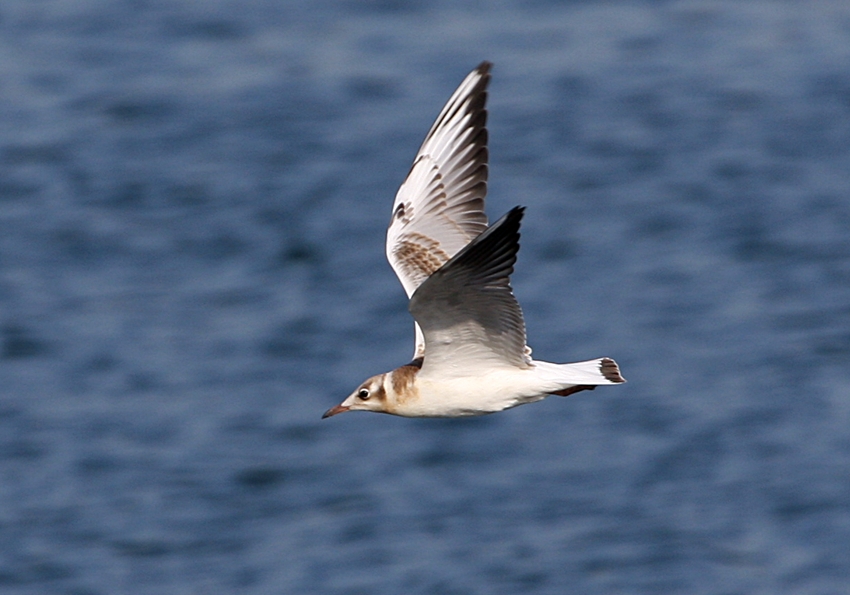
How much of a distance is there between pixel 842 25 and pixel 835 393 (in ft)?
27.3

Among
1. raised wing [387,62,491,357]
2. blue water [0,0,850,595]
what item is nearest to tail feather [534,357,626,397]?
raised wing [387,62,491,357]

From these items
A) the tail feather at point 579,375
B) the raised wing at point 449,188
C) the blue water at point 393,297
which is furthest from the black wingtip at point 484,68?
the blue water at point 393,297

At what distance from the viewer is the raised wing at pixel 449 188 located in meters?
9.84

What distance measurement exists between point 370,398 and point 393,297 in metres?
9.99

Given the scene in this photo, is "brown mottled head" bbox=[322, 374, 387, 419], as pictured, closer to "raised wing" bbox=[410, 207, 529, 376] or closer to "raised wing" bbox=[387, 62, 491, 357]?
"raised wing" bbox=[410, 207, 529, 376]

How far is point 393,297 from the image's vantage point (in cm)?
1884

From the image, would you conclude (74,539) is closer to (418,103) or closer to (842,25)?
(418,103)

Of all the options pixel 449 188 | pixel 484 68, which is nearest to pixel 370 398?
pixel 449 188

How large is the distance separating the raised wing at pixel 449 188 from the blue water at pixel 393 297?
19.3ft

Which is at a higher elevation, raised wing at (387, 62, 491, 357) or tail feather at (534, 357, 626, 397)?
raised wing at (387, 62, 491, 357)

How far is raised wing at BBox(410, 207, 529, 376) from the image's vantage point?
7562 mm

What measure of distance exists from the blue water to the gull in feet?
19.6

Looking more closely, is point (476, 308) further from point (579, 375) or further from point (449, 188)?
point (449, 188)

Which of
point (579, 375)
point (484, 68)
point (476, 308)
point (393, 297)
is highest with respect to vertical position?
point (393, 297)
